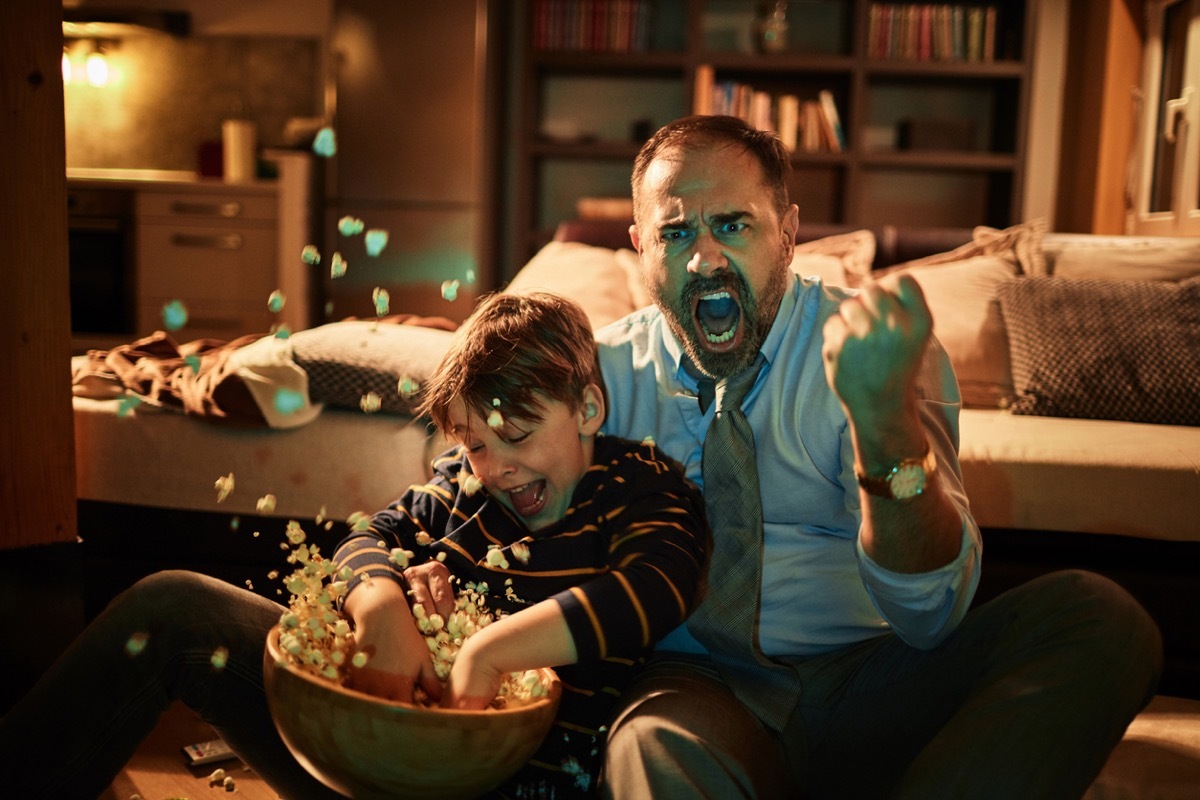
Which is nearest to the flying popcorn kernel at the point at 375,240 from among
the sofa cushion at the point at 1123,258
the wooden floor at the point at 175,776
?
the wooden floor at the point at 175,776

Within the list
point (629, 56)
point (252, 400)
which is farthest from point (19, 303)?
point (629, 56)

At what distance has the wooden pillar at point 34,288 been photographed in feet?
4.88

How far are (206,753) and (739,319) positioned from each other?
111cm

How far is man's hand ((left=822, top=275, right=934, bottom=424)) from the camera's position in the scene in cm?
86

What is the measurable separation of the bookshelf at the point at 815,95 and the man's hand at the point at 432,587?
375 centimetres

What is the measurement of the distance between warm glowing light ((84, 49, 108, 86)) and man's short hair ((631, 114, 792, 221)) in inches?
221

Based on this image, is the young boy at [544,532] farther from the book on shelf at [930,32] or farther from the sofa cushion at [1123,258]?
the book on shelf at [930,32]

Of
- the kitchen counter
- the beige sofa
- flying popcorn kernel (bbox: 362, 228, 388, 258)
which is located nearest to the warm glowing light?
the kitchen counter

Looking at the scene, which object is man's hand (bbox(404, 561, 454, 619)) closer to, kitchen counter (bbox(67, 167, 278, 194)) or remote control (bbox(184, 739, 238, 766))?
remote control (bbox(184, 739, 238, 766))

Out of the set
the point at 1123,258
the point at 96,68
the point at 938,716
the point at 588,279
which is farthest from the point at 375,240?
the point at 96,68

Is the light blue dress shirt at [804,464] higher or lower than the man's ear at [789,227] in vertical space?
lower

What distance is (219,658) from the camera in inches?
44.6

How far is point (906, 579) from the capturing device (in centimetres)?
105

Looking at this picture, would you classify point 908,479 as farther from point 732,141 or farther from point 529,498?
point 732,141
